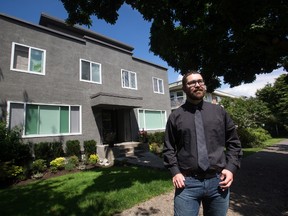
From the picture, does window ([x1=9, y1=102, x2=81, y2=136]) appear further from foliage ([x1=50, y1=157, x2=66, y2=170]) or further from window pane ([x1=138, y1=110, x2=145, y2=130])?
window pane ([x1=138, y1=110, x2=145, y2=130])

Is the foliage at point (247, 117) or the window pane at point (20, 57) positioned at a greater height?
the window pane at point (20, 57)

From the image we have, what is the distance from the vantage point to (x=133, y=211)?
476cm

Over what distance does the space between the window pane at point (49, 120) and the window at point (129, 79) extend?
6322 millimetres

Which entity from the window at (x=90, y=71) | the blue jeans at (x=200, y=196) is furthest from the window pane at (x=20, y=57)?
the blue jeans at (x=200, y=196)

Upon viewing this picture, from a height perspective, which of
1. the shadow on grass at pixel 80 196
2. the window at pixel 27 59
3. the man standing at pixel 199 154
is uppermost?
the window at pixel 27 59

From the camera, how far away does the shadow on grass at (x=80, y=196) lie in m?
4.95

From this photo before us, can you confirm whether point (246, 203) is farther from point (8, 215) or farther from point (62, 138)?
point (62, 138)

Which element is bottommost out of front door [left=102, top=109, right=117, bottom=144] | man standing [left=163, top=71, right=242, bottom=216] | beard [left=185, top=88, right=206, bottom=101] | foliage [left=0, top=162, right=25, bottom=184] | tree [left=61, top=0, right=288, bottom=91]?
foliage [left=0, top=162, right=25, bottom=184]

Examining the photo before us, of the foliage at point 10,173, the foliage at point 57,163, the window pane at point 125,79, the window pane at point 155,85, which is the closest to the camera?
the foliage at point 10,173

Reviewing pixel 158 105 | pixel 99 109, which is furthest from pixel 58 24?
pixel 158 105

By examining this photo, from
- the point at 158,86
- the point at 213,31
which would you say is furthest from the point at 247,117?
the point at 213,31

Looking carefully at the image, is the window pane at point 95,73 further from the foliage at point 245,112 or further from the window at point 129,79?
the foliage at point 245,112

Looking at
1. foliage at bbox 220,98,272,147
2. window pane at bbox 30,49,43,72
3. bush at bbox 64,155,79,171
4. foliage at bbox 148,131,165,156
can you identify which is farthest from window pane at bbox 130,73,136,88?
foliage at bbox 220,98,272,147

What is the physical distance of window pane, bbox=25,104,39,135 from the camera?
11.0 m
